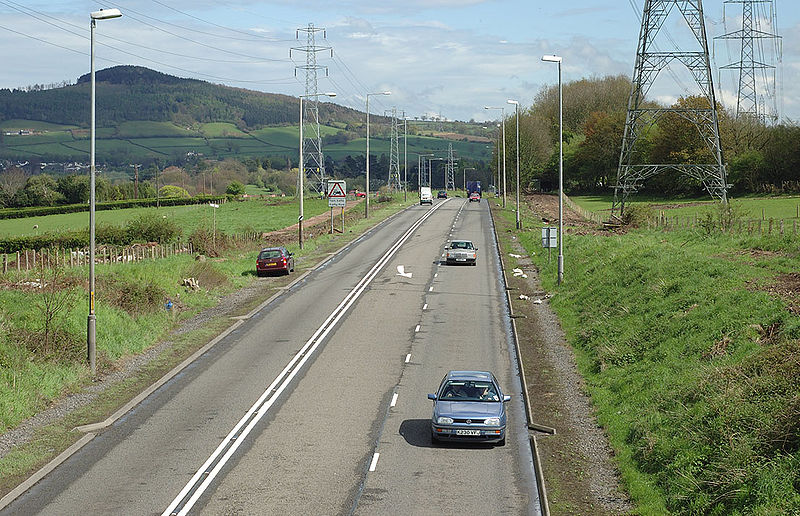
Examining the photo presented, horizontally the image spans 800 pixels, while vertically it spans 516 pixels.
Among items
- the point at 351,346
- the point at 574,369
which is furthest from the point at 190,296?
the point at 574,369

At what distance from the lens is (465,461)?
733 inches

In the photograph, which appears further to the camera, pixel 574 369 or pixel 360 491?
pixel 574 369

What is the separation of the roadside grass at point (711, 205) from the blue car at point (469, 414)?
40.8m

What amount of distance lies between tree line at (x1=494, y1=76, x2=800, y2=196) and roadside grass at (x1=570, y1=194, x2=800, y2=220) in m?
2.63

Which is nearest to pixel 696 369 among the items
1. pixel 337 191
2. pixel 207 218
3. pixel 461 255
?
pixel 461 255

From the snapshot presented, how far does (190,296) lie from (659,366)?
74.3ft

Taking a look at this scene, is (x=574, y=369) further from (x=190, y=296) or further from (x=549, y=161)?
(x=549, y=161)

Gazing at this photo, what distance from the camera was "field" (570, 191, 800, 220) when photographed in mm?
67819

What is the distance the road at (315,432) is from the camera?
16.1 meters

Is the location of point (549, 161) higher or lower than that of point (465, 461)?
higher

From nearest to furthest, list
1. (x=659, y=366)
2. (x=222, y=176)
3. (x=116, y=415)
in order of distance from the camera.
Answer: (x=116, y=415) < (x=659, y=366) < (x=222, y=176)

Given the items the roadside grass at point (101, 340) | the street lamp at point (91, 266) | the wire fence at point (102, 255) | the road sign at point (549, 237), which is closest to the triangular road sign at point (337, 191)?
the wire fence at point (102, 255)

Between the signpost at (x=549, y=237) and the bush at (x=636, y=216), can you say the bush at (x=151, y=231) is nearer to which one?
the signpost at (x=549, y=237)

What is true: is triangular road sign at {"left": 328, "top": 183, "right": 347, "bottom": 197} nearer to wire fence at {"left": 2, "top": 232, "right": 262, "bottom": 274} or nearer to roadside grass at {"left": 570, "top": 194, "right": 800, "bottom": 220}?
wire fence at {"left": 2, "top": 232, "right": 262, "bottom": 274}
